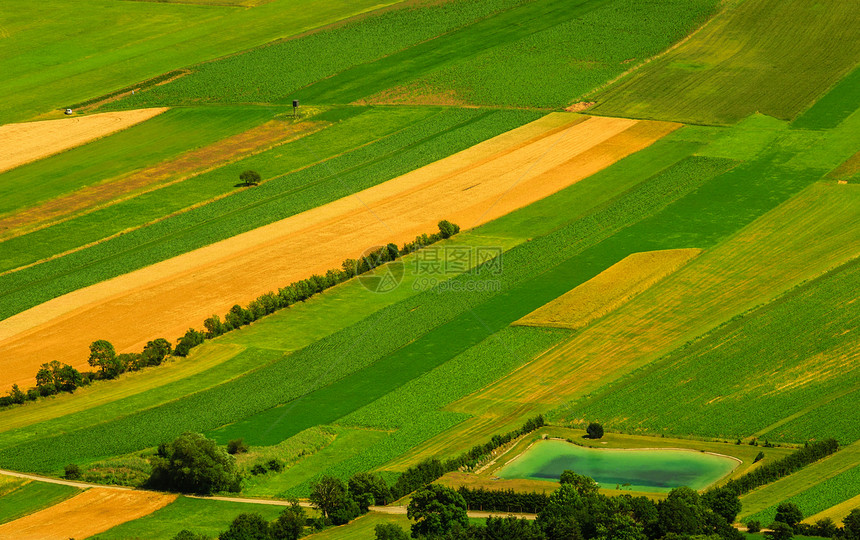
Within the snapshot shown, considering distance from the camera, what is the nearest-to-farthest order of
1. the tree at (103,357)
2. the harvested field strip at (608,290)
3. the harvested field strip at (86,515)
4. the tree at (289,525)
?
the tree at (289,525)
the harvested field strip at (86,515)
the tree at (103,357)
the harvested field strip at (608,290)

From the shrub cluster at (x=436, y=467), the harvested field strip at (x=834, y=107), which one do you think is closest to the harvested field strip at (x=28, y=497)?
the shrub cluster at (x=436, y=467)

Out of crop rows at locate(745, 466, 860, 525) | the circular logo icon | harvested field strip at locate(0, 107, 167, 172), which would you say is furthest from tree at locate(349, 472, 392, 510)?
harvested field strip at locate(0, 107, 167, 172)

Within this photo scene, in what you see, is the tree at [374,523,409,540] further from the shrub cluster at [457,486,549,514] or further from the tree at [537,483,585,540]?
the tree at [537,483,585,540]

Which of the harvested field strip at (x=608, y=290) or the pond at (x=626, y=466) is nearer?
the pond at (x=626, y=466)

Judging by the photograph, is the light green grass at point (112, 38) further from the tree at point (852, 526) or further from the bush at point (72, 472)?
the tree at point (852, 526)

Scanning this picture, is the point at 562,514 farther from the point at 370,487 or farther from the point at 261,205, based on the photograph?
the point at 261,205

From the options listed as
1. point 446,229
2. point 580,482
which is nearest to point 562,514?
point 580,482

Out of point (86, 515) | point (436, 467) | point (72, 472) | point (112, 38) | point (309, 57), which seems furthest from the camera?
point (112, 38)
